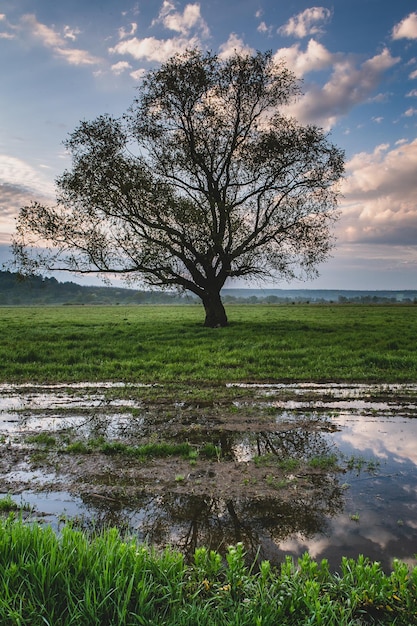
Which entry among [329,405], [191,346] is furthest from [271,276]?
[329,405]

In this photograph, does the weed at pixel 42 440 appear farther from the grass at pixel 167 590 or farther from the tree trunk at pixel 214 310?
the tree trunk at pixel 214 310

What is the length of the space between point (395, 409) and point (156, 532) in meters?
7.43

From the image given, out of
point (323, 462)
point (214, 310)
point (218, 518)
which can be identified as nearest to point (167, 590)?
point (218, 518)

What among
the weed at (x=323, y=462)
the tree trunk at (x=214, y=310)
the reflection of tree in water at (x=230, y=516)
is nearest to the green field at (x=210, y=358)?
the tree trunk at (x=214, y=310)

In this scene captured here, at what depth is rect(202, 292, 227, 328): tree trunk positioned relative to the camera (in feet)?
95.8

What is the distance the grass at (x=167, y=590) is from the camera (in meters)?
3.20

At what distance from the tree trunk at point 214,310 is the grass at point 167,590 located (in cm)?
2546

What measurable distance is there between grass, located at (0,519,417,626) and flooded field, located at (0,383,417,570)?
723 millimetres

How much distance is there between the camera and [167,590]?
349 centimetres

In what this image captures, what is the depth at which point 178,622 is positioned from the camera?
10.3 feet

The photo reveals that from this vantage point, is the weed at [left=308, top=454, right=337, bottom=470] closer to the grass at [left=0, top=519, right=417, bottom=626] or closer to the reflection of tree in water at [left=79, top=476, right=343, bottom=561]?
the reflection of tree in water at [left=79, top=476, right=343, bottom=561]

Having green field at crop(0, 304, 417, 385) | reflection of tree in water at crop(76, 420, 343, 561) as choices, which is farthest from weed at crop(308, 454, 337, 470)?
green field at crop(0, 304, 417, 385)

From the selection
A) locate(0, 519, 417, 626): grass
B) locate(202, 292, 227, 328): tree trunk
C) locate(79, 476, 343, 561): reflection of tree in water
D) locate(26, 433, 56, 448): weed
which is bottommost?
locate(26, 433, 56, 448): weed

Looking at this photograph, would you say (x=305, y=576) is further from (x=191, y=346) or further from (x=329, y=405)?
(x=191, y=346)
